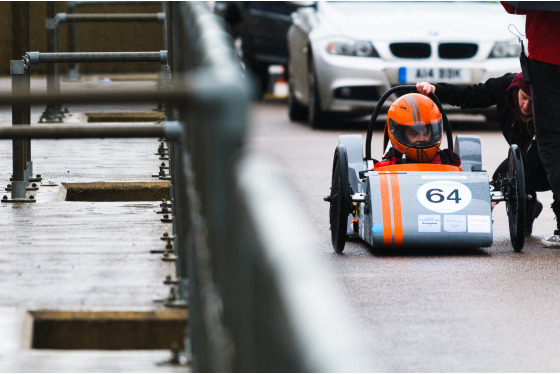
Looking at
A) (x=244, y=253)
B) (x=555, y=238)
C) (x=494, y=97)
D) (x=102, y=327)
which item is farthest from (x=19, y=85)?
(x=244, y=253)

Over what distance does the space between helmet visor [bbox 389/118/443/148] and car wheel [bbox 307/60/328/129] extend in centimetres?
613

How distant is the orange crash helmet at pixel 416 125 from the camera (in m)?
7.29

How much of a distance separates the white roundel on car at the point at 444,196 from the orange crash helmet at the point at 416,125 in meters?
0.51

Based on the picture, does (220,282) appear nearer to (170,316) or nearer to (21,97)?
(21,97)

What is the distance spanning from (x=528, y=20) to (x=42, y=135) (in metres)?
4.45

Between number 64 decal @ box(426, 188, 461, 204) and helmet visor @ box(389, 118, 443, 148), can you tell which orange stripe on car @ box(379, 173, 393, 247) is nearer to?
number 64 decal @ box(426, 188, 461, 204)

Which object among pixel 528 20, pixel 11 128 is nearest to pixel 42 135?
pixel 11 128

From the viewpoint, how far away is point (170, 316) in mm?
4176

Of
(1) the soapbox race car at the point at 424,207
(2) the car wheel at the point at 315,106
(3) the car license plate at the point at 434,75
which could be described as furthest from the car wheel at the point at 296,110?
(1) the soapbox race car at the point at 424,207

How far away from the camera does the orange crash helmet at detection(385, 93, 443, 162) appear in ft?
23.9

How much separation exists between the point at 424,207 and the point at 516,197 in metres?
0.54

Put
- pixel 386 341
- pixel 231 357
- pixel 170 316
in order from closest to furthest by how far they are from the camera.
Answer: pixel 231 357 → pixel 170 316 → pixel 386 341

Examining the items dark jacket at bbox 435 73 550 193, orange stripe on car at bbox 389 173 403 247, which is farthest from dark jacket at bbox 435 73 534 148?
orange stripe on car at bbox 389 173 403 247

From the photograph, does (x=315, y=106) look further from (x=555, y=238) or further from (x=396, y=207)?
(x=396, y=207)
